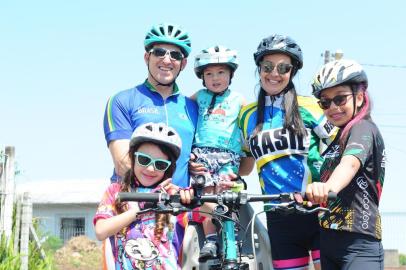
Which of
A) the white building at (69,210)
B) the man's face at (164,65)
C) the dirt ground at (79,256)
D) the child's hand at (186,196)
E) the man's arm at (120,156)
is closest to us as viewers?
the child's hand at (186,196)

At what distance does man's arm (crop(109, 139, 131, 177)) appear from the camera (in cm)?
564

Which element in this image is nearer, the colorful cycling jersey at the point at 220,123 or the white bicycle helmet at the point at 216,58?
the colorful cycling jersey at the point at 220,123

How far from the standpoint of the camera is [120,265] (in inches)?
194


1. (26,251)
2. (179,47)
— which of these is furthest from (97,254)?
(179,47)

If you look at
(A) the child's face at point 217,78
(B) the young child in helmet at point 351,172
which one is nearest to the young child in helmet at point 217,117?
(A) the child's face at point 217,78

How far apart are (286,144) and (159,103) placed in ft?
3.91

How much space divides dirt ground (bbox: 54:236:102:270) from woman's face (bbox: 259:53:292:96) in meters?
20.6

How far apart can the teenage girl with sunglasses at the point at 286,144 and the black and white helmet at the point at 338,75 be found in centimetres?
68

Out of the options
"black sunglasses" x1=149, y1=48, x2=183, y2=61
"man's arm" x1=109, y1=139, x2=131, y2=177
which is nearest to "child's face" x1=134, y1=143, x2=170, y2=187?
"man's arm" x1=109, y1=139, x2=131, y2=177

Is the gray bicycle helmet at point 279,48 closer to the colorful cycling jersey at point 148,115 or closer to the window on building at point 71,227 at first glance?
the colorful cycling jersey at point 148,115

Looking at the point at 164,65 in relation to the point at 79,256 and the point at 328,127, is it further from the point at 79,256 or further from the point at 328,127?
the point at 79,256

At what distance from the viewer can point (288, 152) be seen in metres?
5.75

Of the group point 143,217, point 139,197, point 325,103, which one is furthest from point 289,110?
point 139,197

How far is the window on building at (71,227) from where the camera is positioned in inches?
1571
